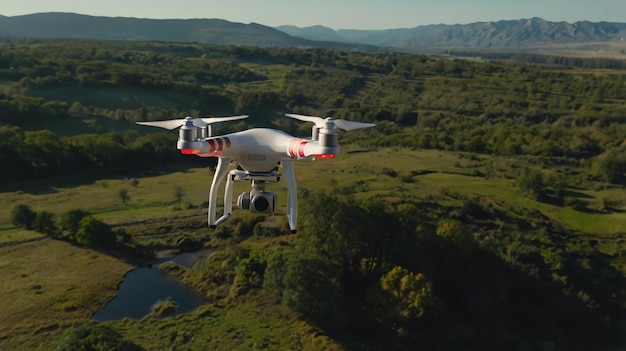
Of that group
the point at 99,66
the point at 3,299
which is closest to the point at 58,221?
the point at 3,299

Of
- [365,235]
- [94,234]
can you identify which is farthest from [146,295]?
[365,235]

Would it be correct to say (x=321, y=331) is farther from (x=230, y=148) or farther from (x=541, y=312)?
(x=230, y=148)

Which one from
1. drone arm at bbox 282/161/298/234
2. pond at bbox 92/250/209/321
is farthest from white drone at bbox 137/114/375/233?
pond at bbox 92/250/209/321

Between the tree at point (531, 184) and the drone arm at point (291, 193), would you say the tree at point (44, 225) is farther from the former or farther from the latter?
the tree at point (531, 184)

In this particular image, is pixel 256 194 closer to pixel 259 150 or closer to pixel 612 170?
pixel 259 150

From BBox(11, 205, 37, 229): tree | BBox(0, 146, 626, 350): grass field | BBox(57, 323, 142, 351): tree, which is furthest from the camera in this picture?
BBox(11, 205, 37, 229): tree

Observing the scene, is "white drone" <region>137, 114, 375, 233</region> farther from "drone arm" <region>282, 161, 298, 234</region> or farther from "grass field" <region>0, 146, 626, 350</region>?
"grass field" <region>0, 146, 626, 350</region>
